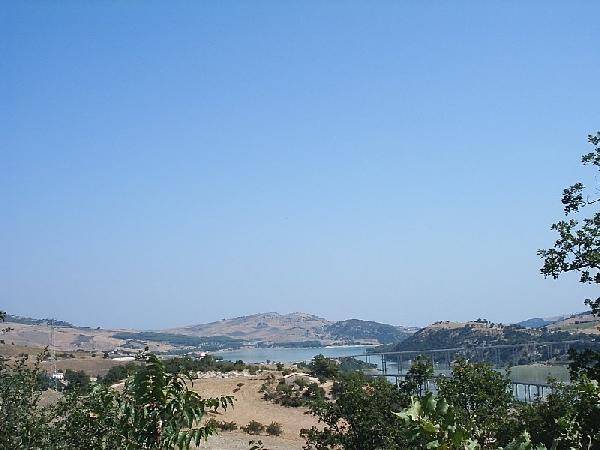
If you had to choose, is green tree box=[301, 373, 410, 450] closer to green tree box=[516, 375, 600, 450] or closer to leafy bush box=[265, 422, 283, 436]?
green tree box=[516, 375, 600, 450]

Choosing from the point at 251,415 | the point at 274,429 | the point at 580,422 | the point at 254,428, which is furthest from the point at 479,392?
the point at 251,415

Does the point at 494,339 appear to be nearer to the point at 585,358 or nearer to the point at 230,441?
the point at 230,441

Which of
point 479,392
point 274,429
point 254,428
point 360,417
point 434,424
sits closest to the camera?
point 434,424

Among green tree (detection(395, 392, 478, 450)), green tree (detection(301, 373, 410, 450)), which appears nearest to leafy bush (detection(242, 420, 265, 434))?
green tree (detection(301, 373, 410, 450))

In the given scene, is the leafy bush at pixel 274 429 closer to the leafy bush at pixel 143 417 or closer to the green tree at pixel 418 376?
the green tree at pixel 418 376

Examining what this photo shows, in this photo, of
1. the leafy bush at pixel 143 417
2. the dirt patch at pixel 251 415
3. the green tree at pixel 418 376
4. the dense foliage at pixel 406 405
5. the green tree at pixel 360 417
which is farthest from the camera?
the dirt patch at pixel 251 415

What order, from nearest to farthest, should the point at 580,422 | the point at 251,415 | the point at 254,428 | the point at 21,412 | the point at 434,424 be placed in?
the point at 434,424 → the point at 580,422 → the point at 21,412 → the point at 254,428 → the point at 251,415

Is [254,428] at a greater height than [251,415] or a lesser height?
lesser

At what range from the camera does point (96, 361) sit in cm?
8194

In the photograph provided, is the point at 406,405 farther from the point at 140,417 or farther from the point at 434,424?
the point at 434,424

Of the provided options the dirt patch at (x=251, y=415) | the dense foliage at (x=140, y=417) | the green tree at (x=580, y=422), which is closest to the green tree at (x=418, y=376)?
the green tree at (x=580, y=422)

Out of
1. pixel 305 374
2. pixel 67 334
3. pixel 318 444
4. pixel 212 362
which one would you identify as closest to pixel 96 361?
pixel 212 362

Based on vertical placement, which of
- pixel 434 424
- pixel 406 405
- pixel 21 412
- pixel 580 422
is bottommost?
pixel 21 412

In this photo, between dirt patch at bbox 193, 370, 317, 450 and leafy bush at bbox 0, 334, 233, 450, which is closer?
leafy bush at bbox 0, 334, 233, 450
